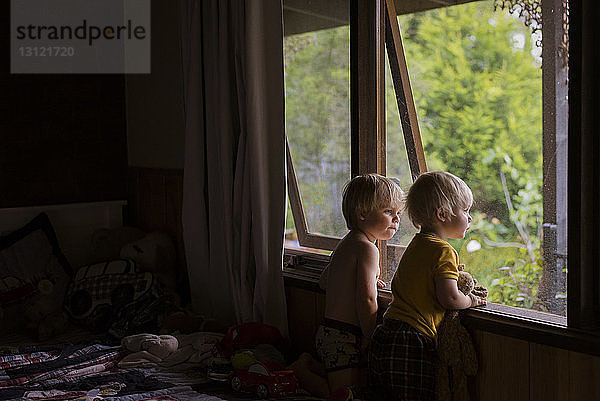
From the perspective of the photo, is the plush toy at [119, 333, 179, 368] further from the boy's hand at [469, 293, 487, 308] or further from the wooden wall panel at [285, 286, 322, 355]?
the boy's hand at [469, 293, 487, 308]

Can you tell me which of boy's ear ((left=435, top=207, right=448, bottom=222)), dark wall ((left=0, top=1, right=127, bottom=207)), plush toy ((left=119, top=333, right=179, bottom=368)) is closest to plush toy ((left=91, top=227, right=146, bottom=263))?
dark wall ((left=0, top=1, right=127, bottom=207))

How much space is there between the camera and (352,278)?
8.18 feet

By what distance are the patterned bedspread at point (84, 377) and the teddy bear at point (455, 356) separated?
30.8 inches

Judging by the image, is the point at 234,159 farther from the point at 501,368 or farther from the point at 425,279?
the point at 501,368

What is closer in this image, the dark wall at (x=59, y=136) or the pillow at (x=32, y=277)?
the pillow at (x=32, y=277)

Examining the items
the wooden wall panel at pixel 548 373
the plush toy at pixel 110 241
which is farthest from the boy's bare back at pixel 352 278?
the plush toy at pixel 110 241

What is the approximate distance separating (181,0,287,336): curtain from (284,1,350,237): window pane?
134 mm

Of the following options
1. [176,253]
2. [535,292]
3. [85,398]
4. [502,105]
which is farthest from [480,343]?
[176,253]

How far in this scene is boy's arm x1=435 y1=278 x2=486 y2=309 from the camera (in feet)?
7.03

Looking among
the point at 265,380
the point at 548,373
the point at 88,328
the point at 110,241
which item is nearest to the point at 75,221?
the point at 110,241

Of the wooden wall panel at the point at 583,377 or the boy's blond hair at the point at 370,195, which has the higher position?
the boy's blond hair at the point at 370,195

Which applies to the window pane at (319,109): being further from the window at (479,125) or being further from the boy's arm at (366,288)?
the boy's arm at (366,288)

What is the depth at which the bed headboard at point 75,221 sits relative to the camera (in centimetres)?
385

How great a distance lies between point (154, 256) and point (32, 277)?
623 millimetres
